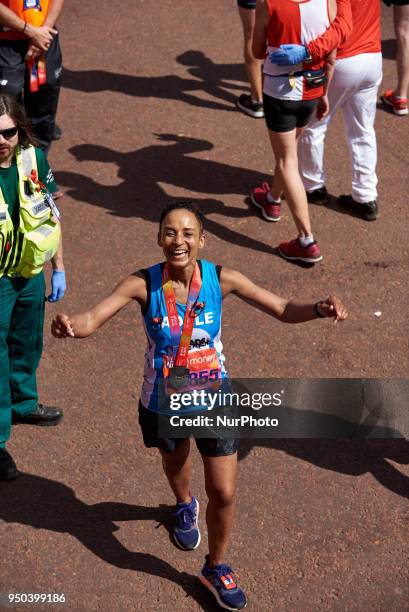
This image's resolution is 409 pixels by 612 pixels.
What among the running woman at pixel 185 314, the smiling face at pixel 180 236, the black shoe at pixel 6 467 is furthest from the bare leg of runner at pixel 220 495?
the black shoe at pixel 6 467

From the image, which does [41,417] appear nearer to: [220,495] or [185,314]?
[220,495]

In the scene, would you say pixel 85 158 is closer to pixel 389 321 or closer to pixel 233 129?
pixel 233 129

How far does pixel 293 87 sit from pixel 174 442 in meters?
2.95

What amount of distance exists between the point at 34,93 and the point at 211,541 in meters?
3.99

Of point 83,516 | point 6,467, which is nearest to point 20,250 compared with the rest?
point 6,467

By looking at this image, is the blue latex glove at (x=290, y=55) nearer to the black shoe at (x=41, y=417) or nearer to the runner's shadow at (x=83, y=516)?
the black shoe at (x=41, y=417)

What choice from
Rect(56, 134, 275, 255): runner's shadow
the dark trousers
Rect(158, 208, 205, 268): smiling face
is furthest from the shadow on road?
the dark trousers

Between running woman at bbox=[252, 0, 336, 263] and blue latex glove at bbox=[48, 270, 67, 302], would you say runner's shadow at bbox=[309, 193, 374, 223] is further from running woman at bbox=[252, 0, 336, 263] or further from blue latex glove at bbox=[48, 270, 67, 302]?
blue latex glove at bbox=[48, 270, 67, 302]

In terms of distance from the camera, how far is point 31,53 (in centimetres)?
714

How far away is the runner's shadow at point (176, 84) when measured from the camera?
9164 millimetres

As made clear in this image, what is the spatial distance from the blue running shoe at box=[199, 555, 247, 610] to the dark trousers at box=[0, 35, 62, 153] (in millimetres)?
3530

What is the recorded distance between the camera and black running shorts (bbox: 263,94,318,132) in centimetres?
662

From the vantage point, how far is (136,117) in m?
8.85

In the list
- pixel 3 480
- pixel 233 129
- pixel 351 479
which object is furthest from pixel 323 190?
pixel 3 480
